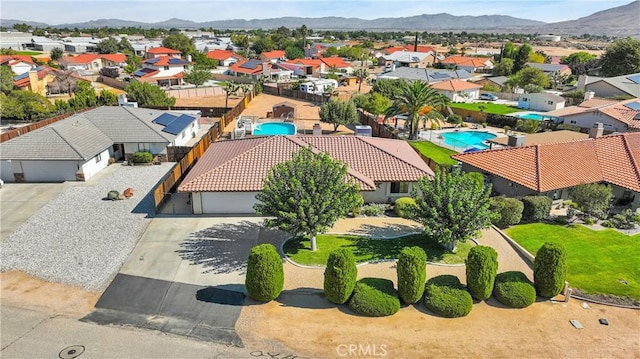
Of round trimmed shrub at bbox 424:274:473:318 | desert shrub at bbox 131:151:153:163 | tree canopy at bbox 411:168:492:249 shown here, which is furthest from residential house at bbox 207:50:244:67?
round trimmed shrub at bbox 424:274:473:318

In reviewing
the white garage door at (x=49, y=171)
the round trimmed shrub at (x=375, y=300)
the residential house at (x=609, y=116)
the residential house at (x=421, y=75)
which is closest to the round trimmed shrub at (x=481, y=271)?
the round trimmed shrub at (x=375, y=300)

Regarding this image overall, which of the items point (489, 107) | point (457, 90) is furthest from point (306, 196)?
point (457, 90)

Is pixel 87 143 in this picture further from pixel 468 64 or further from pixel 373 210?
pixel 468 64

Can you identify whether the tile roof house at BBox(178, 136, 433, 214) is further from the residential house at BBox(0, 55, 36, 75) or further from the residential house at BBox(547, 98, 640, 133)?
the residential house at BBox(0, 55, 36, 75)

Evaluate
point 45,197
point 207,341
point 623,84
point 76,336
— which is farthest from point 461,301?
point 623,84

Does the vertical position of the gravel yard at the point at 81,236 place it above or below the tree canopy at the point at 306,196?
below

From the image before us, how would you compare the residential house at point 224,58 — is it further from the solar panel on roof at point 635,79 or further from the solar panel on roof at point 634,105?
the solar panel on roof at point 634,105
